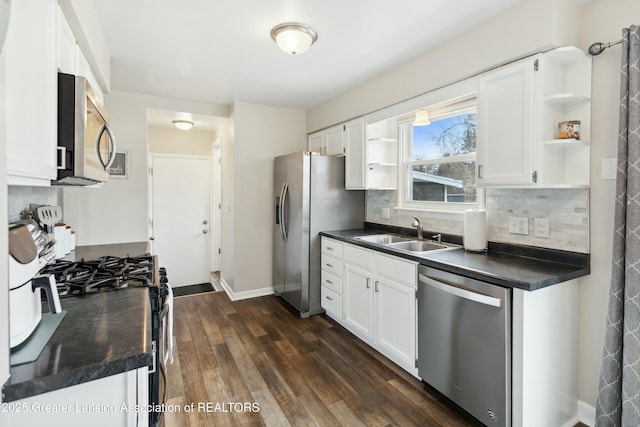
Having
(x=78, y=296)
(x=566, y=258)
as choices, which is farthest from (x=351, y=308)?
(x=78, y=296)

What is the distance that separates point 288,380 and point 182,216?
3344 mm

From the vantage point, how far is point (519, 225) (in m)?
2.16

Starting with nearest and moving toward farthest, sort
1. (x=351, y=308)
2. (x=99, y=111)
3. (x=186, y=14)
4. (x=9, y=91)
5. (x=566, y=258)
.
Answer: (x=9, y=91), (x=99, y=111), (x=566, y=258), (x=186, y=14), (x=351, y=308)

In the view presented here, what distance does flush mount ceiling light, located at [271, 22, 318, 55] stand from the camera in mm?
2141

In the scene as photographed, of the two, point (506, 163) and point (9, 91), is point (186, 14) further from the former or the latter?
point (506, 163)

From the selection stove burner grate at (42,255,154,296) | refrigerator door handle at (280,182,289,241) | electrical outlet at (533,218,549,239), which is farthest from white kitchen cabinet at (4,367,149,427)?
refrigerator door handle at (280,182,289,241)

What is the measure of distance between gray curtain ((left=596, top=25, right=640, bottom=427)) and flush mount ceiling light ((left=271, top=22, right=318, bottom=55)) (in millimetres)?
1712

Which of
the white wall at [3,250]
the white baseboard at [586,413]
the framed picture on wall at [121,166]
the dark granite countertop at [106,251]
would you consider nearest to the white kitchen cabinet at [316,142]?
the framed picture on wall at [121,166]

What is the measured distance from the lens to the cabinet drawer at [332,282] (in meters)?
3.13

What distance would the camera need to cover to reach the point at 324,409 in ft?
6.55

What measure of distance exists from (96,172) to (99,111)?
319mm

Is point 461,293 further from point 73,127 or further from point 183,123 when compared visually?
point 183,123

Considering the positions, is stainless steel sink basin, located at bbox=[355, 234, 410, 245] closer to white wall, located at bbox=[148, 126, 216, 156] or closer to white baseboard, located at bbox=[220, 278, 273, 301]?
white baseboard, located at bbox=[220, 278, 273, 301]

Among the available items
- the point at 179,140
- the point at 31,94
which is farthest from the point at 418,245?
the point at 179,140
